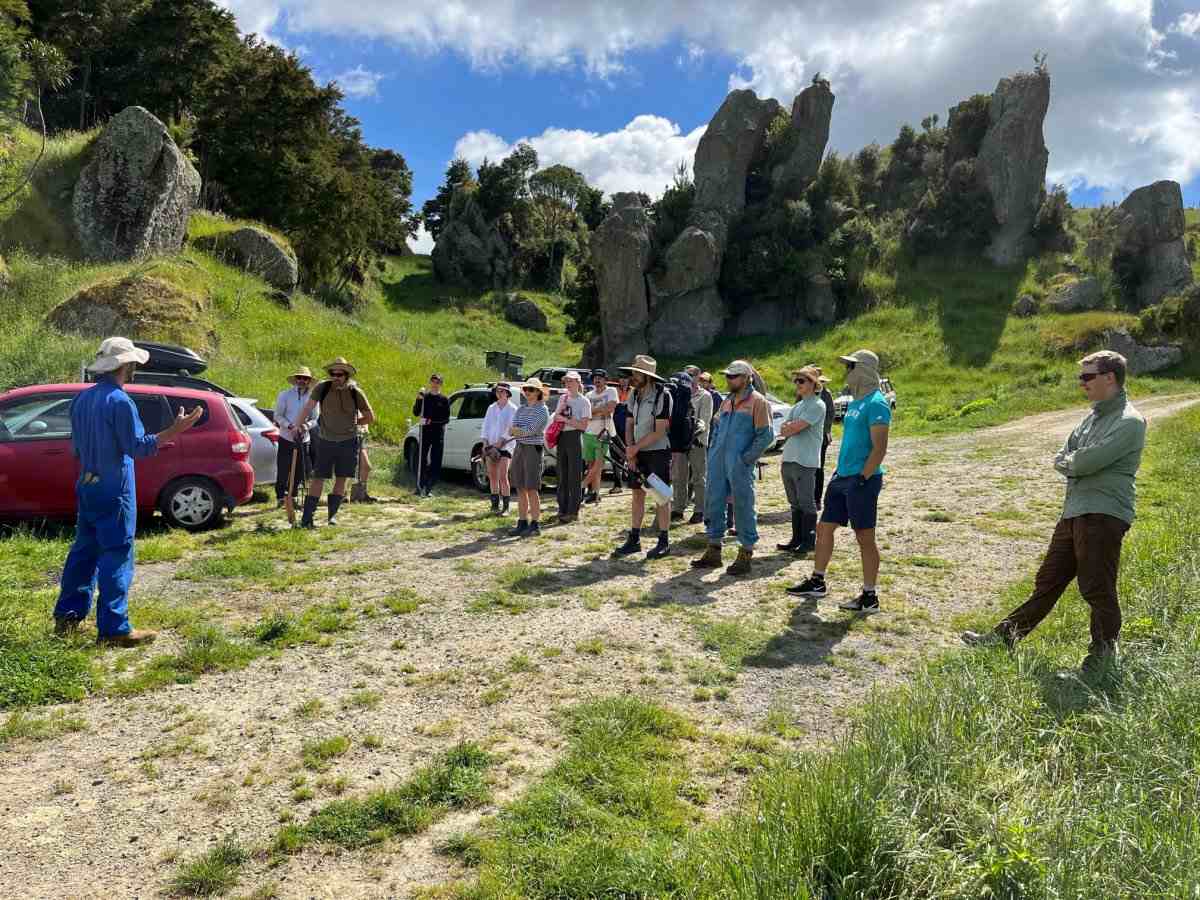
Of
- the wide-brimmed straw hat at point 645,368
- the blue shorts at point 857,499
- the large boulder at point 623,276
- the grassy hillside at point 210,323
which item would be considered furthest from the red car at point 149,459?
the large boulder at point 623,276

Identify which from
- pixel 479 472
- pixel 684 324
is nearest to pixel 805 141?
pixel 684 324

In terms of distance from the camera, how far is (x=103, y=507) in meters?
5.00

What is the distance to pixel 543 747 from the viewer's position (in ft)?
12.6

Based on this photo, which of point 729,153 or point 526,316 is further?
point 526,316

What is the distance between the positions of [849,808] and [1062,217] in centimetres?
4691

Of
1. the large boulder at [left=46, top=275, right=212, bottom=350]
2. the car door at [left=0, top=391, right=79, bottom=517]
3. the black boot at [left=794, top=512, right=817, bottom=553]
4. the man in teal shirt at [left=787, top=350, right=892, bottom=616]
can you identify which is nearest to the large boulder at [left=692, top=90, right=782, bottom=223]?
the large boulder at [left=46, top=275, right=212, bottom=350]

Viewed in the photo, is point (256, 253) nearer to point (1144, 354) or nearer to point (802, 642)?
point (802, 642)

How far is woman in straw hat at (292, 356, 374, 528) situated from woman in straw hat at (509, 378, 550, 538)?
1857 mm

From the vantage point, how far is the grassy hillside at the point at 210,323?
16047 mm

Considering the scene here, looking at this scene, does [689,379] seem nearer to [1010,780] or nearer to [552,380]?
[1010,780]

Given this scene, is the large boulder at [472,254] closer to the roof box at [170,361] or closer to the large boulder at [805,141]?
the large boulder at [805,141]

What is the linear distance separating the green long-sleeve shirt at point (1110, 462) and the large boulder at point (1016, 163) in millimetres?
41364

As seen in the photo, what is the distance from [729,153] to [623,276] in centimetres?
1025

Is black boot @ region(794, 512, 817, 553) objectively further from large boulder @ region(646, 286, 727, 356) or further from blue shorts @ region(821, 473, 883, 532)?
large boulder @ region(646, 286, 727, 356)
